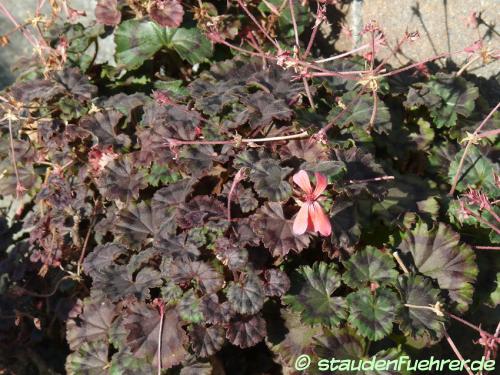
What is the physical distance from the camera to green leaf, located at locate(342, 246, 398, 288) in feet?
6.16

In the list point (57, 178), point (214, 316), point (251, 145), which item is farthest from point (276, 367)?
point (57, 178)

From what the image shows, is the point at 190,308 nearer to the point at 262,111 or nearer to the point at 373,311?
the point at 373,311

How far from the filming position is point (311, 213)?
64.2 inches

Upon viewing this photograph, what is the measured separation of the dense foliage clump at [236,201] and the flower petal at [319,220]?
0.01m

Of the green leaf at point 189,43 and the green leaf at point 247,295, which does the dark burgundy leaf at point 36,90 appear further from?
the green leaf at point 247,295

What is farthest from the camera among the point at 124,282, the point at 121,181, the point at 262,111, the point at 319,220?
the point at 121,181

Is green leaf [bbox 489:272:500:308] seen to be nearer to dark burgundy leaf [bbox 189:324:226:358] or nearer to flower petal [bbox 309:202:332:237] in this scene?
flower petal [bbox 309:202:332:237]

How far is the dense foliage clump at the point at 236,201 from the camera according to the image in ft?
6.01

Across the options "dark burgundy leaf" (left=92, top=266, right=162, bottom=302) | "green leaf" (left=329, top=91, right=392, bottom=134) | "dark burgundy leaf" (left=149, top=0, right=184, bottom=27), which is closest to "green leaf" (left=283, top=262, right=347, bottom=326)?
"dark burgundy leaf" (left=92, top=266, right=162, bottom=302)

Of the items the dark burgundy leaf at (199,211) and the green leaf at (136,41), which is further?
the green leaf at (136,41)

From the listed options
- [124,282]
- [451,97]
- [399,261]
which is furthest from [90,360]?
[451,97]

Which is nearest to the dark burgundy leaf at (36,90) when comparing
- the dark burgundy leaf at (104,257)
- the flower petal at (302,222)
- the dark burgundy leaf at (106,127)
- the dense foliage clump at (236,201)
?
the dense foliage clump at (236,201)

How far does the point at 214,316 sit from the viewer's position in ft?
5.76

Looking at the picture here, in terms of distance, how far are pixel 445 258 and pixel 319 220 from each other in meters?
0.60
